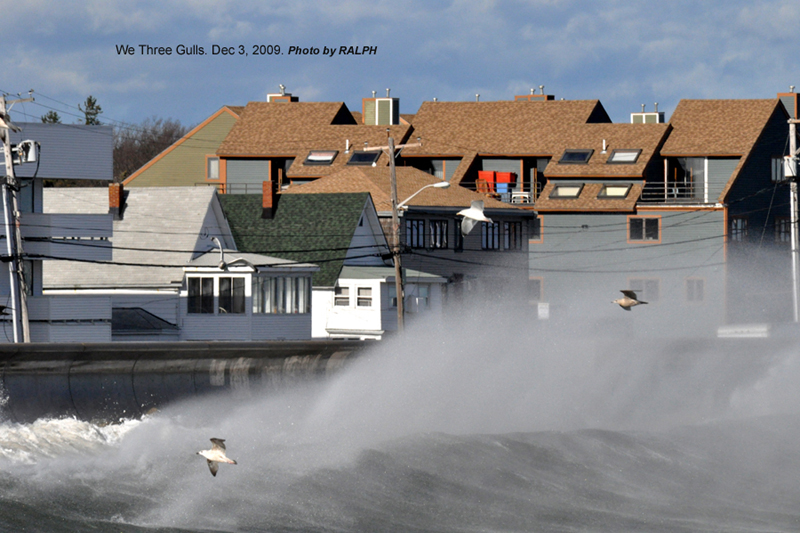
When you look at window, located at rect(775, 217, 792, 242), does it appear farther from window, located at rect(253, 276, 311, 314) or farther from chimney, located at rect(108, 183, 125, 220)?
chimney, located at rect(108, 183, 125, 220)

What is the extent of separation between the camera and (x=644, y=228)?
7781 cm

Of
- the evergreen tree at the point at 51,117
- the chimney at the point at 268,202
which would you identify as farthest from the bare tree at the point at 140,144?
the chimney at the point at 268,202

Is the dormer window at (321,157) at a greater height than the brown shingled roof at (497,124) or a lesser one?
lesser

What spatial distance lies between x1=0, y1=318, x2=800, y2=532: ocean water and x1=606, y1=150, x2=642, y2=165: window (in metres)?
44.0

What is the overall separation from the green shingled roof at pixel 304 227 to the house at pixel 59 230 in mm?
11687

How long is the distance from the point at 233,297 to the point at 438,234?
18894 mm

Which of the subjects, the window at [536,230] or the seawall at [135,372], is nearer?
the seawall at [135,372]

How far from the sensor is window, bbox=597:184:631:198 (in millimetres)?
78438

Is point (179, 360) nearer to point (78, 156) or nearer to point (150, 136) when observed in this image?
point (78, 156)

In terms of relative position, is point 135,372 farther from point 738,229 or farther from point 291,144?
point 291,144

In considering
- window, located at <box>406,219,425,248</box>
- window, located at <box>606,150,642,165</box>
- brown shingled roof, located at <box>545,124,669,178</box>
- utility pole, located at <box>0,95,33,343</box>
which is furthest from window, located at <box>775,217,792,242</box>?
utility pole, located at <box>0,95,33,343</box>

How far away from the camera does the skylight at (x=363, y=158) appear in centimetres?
8138

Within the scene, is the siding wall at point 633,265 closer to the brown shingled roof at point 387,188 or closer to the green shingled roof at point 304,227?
the brown shingled roof at point 387,188

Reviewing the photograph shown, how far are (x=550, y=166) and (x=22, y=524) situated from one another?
64.1 meters
